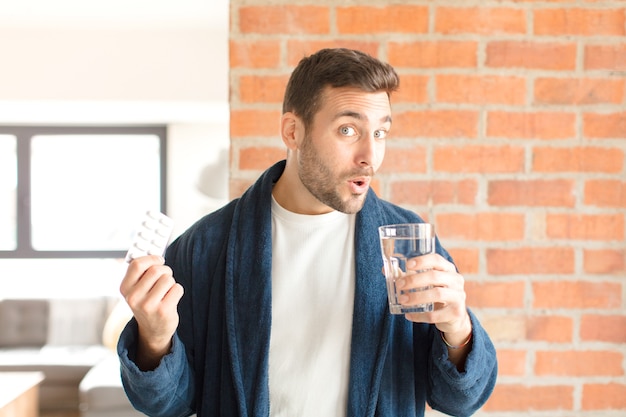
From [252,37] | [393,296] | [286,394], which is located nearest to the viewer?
[393,296]

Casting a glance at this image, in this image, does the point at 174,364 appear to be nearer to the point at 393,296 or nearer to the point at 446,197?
the point at 393,296

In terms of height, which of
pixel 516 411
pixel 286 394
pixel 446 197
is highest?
pixel 446 197

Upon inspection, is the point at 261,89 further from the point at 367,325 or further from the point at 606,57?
the point at 606,57

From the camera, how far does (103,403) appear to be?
4336mm

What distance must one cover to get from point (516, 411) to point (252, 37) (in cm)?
120

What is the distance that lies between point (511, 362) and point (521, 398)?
0.33 ft

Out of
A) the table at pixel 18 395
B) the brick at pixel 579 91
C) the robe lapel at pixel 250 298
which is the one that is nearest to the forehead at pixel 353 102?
the robe lapel at pixel 250 298

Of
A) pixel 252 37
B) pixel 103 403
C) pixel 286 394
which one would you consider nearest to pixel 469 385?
pixel 286 394

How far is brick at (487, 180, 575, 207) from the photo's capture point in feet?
5.40

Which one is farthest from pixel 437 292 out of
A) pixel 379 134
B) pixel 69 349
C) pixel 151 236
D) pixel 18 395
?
pixel 69 349

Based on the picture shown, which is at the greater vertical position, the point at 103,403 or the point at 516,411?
the point at 516,411

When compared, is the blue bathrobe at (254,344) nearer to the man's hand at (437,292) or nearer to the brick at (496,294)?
the man's hand at (437,292)

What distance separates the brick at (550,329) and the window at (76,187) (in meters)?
5.49

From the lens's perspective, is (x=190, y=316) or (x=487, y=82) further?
(x=487, y=82)
